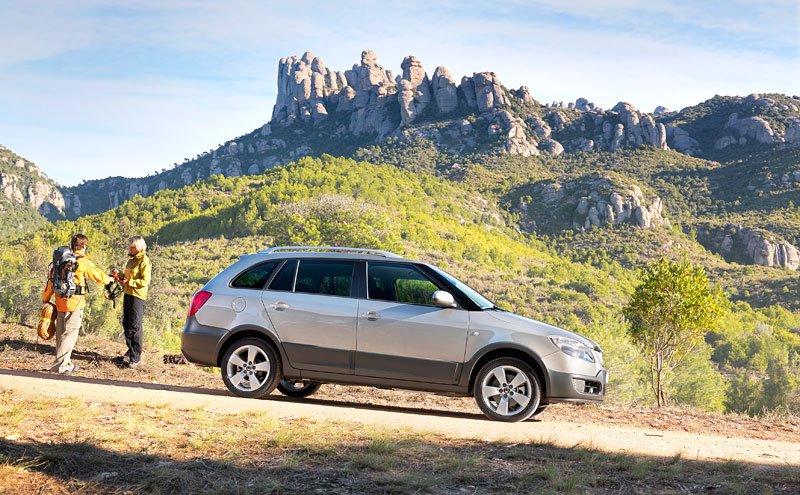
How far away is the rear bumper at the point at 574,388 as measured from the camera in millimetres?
8164

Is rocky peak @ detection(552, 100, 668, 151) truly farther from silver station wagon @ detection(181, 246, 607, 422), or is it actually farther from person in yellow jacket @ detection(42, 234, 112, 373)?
silver station wagon @ detection(181, 246, 607, 422)

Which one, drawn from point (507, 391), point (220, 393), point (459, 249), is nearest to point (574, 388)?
point (507, 391)

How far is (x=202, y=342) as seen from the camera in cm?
904

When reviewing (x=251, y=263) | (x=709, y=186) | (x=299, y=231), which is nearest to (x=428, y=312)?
(x=251, y=263)

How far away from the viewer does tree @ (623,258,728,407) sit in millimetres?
27609

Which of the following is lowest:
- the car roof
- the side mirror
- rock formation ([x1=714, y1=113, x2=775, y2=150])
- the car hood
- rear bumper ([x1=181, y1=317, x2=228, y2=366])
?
rear bumper ([x1=181, y1=317, x2=228, y2=366])

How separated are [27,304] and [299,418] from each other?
2086 centimetres

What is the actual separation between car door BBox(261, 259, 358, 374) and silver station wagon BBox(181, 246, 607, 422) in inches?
0.5

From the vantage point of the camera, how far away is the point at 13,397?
778 cm

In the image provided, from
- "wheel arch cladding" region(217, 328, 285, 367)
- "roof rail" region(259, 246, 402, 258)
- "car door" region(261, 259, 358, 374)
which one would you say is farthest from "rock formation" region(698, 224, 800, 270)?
"wheel arch cladding" region(217, 328, 285, 367)

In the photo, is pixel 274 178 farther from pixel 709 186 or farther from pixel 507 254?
pixel 709 186

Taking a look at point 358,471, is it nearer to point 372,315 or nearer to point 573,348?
point 372,315

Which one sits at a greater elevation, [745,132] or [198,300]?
[745,132]

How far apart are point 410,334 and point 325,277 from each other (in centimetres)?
126
